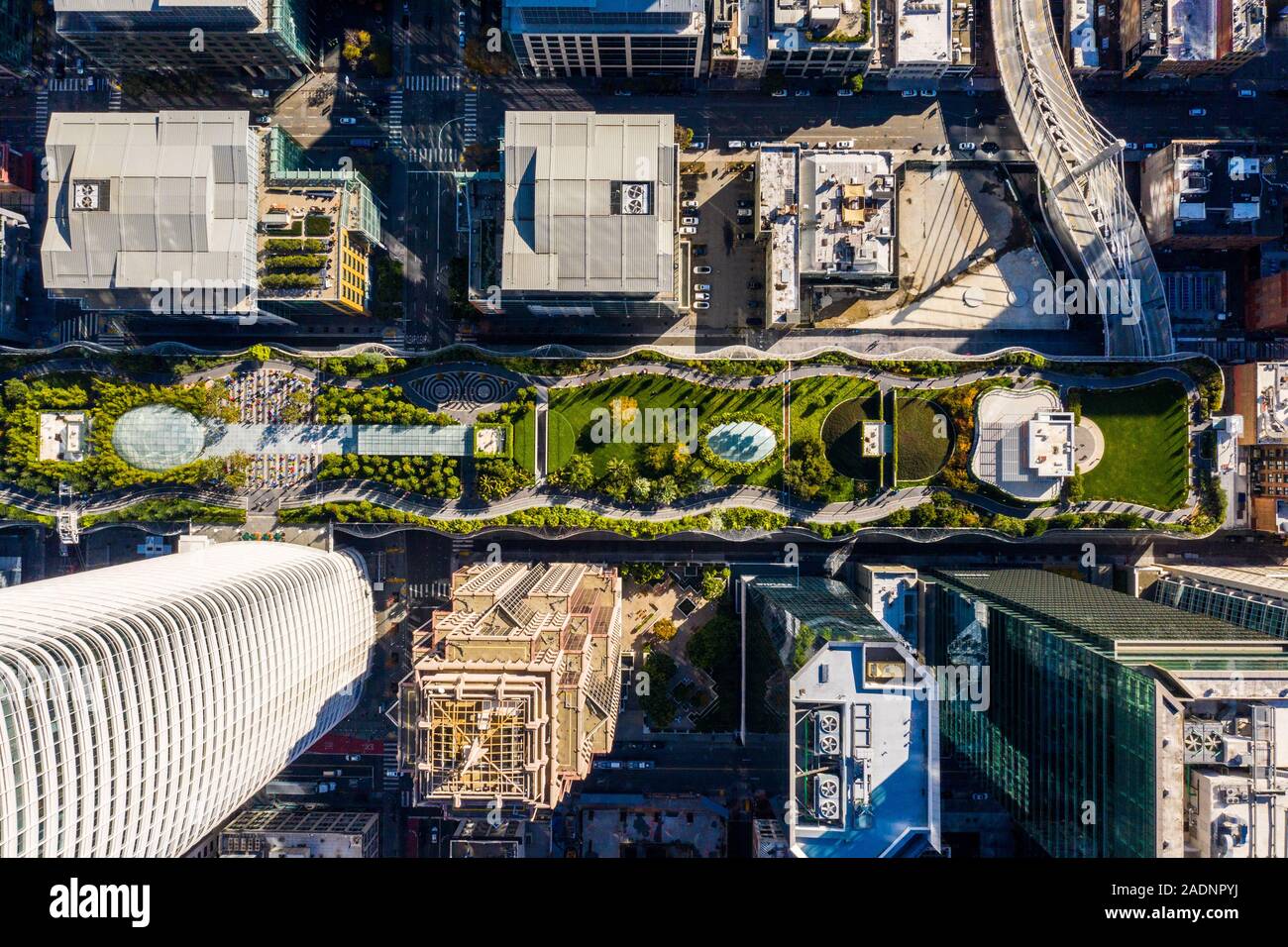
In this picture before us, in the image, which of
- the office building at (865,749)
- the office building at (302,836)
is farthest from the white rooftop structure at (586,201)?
the office building at (302,836)

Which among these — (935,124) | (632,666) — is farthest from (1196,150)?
(632,666)

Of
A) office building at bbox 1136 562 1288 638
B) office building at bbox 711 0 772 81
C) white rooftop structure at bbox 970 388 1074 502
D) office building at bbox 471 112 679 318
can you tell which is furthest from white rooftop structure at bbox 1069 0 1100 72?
office building at bbox 1136 562 1288 638

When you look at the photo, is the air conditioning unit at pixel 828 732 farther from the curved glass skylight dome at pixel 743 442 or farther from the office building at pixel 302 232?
the office building at pixel 302 232

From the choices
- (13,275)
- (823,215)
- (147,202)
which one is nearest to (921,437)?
(823,215)

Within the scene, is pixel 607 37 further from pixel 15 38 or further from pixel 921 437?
pixel 15 38

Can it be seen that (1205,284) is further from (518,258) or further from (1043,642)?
(518,258)

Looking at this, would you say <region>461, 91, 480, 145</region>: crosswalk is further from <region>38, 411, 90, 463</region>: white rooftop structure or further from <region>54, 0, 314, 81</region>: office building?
<region>38, 411, 90, 463</region>: white rooftop structure
